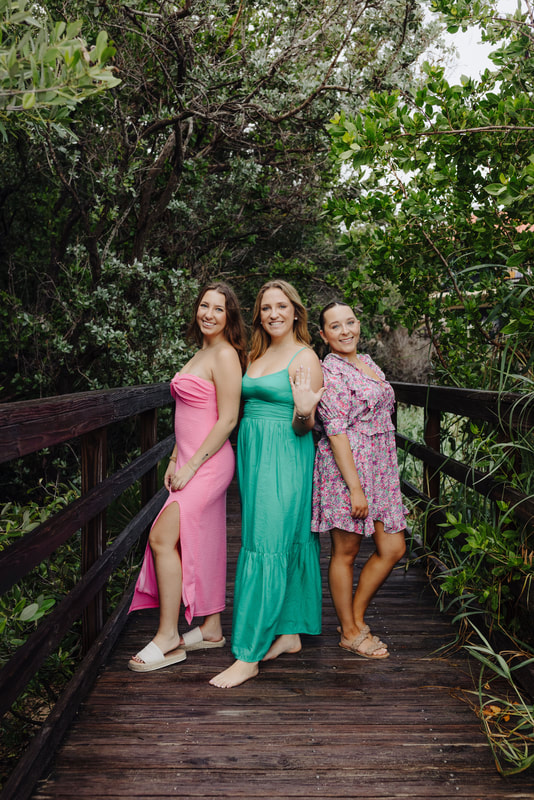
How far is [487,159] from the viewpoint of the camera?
3.44 m

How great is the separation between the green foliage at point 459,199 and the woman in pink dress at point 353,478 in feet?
2.17

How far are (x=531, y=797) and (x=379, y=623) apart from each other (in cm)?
154

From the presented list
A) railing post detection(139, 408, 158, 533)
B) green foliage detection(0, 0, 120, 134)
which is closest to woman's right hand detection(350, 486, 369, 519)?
railing post detection(139, 408, 158, 533)

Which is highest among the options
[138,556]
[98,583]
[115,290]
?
[115,290]

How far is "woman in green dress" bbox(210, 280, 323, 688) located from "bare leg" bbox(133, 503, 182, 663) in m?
0.33

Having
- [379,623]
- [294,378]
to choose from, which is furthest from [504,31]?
[379,623]

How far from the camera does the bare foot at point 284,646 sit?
3006 mm

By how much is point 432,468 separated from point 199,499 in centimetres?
175

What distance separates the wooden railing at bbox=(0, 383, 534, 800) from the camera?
71.7 inches

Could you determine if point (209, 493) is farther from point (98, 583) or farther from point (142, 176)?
point (142, 176)

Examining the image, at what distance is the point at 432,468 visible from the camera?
4.05 metres

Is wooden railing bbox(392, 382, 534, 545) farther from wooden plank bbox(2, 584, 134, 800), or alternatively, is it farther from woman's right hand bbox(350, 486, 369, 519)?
wooden plank bbox(2, 584, 134, 800)

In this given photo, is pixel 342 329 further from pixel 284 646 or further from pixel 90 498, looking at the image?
pixel 284 646

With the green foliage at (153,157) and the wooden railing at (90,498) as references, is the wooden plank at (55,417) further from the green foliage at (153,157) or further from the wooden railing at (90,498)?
the green foliage at (153,157)
